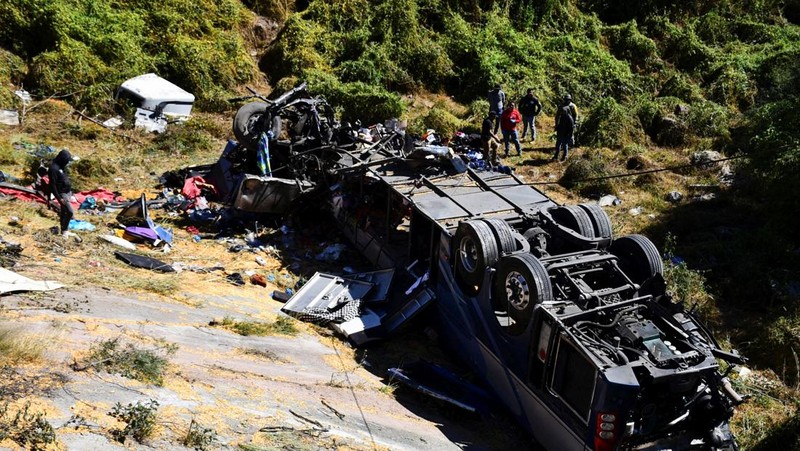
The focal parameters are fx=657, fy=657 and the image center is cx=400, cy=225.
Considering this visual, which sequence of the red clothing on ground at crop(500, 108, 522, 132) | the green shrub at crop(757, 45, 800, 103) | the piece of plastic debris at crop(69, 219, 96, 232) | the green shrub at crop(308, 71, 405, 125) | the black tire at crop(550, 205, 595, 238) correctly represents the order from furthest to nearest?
the green shrub at crop(308, 71, 405, 125) → the green shrub at crop(757, 45, 800, 103) → the red clothing on ground at crop(500, 108, 522, 132) → the piece of plastic debris at crop(69, 219, 96, 232) → the black tire at crop(550, 205, 595, 238)

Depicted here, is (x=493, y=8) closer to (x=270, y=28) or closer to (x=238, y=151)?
(x=270, y=28)

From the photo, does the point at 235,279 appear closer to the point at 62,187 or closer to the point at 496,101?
the point at 62,187

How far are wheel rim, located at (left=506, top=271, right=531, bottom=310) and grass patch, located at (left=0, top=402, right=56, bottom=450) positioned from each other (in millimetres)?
3901

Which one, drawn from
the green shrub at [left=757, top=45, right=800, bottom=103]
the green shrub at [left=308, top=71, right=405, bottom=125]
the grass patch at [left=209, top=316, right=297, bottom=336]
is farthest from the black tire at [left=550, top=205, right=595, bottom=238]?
the green shrub at [left=757, top=45, right=800, bottom=103]

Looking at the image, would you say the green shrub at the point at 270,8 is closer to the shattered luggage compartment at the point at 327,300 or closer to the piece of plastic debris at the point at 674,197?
the piece of plastic debris at the point at 674,197

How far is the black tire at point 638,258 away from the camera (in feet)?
21.7

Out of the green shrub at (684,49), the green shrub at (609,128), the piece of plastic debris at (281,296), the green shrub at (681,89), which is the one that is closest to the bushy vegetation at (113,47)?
the piece of plastic debris at (281,296)

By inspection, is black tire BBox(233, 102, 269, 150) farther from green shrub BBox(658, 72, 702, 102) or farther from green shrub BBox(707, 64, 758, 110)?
green shrub BBox(707, 64, 758, 110)

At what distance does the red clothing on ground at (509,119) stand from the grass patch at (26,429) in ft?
39.7

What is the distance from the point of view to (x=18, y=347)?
17.0 ft

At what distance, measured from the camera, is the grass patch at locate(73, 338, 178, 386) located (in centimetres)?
546

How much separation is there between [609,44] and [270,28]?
11.1 m

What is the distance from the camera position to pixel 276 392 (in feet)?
20.0

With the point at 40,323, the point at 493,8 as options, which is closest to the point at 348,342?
the point at 40,323
